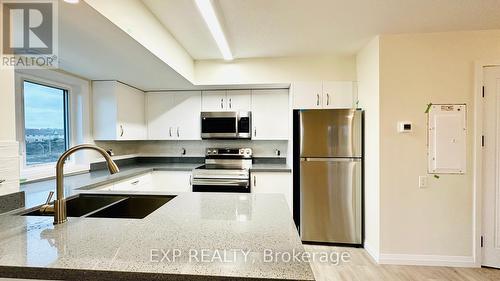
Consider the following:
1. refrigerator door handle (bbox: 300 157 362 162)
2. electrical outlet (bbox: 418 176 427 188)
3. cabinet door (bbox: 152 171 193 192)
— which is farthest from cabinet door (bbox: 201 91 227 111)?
electrical outlet (bbox: 418 176 427 188)

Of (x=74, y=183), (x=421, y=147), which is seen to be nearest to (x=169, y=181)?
(x=74, y=183)

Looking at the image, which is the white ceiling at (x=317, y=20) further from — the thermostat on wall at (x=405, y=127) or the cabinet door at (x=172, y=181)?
the cabinet door at (x=172, y=181)

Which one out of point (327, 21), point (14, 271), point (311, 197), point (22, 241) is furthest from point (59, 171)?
point (311, 197)

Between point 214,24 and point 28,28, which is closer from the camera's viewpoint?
point 28,28

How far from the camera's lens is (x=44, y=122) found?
251 centimetres

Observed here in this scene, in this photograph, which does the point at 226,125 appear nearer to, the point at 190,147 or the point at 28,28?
the point at 190,147

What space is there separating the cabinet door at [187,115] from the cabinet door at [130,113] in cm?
49

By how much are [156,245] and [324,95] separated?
2702 mm

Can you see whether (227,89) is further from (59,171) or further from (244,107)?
(59,171)

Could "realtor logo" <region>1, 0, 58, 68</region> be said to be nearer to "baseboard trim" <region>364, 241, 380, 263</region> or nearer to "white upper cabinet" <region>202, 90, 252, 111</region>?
"white upper cabinet" <region>202, 90, 252, 111</region>

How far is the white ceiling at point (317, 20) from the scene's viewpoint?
6.08 feet

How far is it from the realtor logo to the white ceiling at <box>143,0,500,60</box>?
2.15 feet

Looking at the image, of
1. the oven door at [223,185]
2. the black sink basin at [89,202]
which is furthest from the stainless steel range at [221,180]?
the black sink basin at [89,202]

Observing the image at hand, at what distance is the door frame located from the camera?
2289mm
